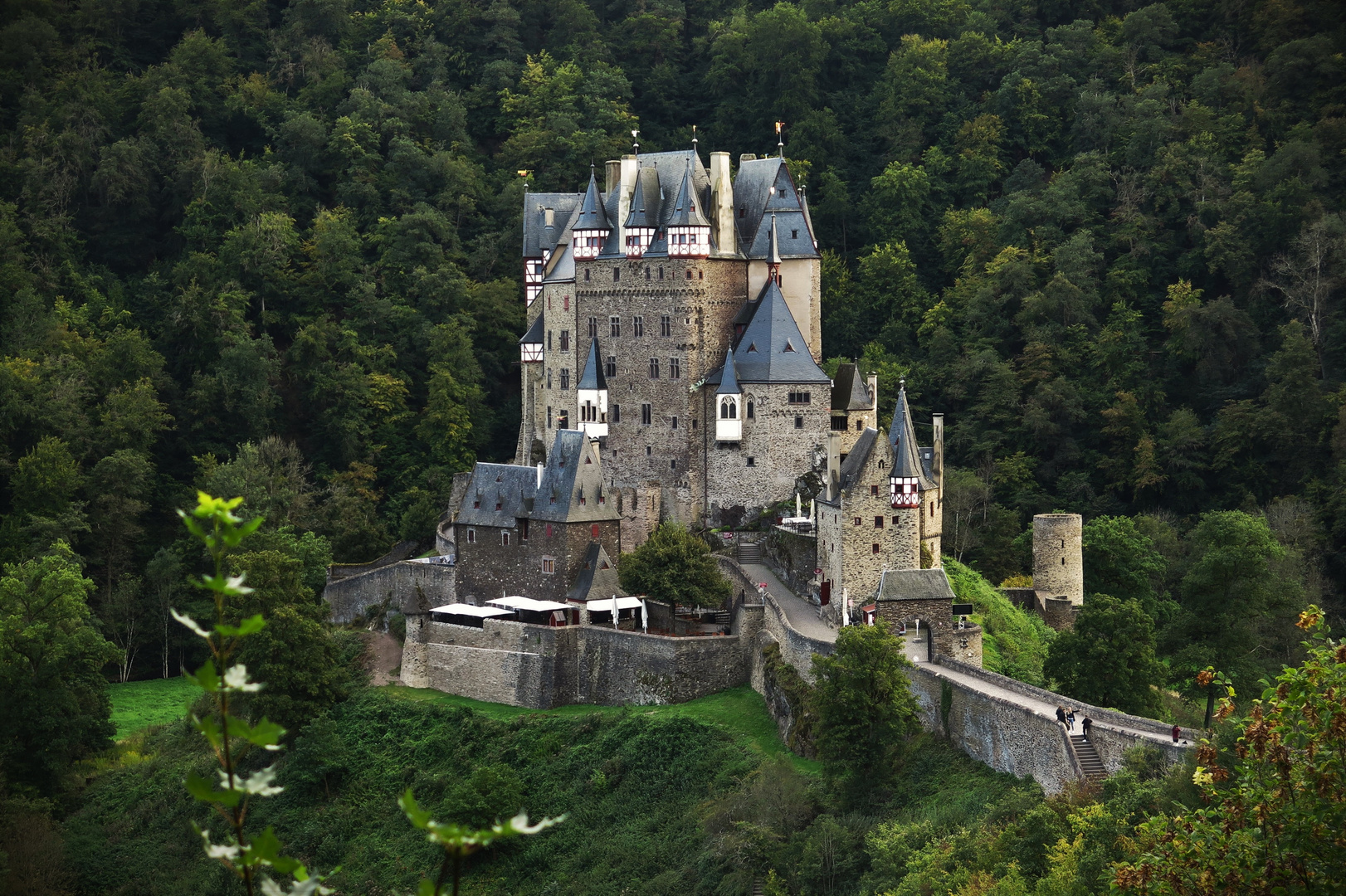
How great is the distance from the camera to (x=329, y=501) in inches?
2507

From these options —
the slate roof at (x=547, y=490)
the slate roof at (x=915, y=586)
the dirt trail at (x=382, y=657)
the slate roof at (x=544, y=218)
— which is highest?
the slate roof at (x=544, y=218)

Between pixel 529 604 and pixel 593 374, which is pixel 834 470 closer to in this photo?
pixel 529 604

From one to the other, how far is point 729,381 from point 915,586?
40.2 feet

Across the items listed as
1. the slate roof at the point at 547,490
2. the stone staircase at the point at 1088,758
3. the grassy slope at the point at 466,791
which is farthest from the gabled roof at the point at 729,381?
the stone staircase at the point at 1088,758

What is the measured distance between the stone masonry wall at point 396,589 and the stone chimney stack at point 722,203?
43.9 feet

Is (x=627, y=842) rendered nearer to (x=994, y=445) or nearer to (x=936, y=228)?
(x=994, y=445)

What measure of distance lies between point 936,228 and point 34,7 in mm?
44956

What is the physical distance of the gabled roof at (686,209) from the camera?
53750mm

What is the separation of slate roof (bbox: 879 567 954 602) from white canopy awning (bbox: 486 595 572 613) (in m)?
10.4

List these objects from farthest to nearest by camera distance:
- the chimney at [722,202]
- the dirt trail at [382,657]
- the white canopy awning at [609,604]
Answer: the chimney at [722,202], the dirt trail at [382,657], the white canopy awning at [609,604]

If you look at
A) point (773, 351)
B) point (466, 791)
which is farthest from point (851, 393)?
point (466, 791)

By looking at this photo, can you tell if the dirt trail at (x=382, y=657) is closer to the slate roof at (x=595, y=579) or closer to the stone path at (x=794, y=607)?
the slate roof at (x=595, y=579)

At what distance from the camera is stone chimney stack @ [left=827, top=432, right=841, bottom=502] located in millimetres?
46000

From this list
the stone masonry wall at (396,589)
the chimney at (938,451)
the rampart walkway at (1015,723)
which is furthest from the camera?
the stone masonry wall at (396,589)
